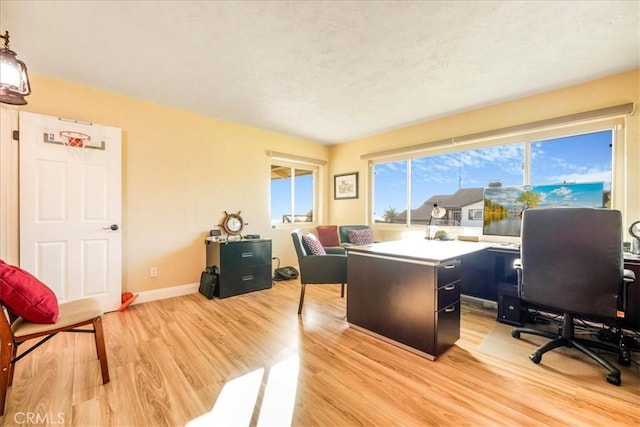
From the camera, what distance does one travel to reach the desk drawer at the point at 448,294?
1941mm

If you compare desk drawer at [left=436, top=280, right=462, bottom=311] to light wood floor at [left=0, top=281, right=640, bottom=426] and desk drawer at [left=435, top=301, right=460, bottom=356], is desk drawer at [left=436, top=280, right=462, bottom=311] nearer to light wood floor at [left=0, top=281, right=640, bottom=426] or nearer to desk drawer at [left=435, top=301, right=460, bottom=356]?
desk drawer at [left=435, top=301, right=460, bottom=356]

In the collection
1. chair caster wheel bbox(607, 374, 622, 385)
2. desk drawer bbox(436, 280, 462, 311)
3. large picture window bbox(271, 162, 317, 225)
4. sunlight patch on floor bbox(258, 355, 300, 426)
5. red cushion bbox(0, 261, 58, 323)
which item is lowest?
sunlight patch on floor bbox(258, 355, 300, 426)

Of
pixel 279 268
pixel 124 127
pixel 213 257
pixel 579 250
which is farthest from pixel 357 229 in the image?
pixel 124 127

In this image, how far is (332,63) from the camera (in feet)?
7.72

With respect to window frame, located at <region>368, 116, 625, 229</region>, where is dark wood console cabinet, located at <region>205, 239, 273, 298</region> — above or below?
below

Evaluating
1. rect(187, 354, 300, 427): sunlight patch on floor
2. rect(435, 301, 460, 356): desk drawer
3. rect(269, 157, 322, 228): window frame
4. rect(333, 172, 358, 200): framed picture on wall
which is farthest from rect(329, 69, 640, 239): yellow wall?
rect(187, 354, 300, 427): sunlight patch on floor

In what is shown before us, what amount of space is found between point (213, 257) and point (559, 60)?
4.24 meters

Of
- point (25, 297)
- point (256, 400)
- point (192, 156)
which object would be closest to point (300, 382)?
point (256, 400)

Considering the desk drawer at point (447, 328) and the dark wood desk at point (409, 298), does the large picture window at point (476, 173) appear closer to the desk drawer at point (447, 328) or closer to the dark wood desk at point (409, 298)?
the dark wood desk at point (409, 298)

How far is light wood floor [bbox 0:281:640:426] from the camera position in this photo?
141 centimetres

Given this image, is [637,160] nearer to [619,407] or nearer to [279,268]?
[619,407]

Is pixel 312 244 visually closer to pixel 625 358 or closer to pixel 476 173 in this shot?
pixel 476 173

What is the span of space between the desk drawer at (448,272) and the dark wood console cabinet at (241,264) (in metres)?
2.50

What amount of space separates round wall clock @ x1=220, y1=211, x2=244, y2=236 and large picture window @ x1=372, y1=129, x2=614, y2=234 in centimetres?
230
